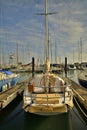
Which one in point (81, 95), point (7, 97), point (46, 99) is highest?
point (46, 99)

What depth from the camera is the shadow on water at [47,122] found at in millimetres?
13797

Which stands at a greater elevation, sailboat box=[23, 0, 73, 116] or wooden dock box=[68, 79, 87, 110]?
sailboat box=[23, 0, 73, 116]

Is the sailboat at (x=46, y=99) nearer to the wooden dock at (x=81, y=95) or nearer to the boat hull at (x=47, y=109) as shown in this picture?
the boat hull at (x=47, y=109)

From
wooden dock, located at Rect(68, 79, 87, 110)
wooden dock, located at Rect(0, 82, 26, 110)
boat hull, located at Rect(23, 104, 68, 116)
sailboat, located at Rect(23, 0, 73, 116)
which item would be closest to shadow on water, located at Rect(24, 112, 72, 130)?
sailboat, located at Rect(23, 0, 73, 116)

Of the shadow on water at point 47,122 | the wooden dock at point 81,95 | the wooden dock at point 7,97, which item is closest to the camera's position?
the shadow on water at point 47,122

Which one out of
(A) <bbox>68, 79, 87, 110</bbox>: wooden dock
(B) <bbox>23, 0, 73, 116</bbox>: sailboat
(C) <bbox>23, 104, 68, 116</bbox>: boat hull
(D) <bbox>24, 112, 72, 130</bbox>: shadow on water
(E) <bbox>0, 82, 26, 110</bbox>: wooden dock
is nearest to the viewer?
(C) <bbox>23, 104, 68, 116</bbox>: boat hull

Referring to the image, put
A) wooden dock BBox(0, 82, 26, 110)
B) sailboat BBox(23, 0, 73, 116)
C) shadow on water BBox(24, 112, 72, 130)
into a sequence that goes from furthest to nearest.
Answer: wooden dock BBox(0, 82, 26, 110) → shadow on water BBox(24, 112, 72, 130) → sailboat BBox(23, 0, 73, 116)

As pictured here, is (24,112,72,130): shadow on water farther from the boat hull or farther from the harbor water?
the boat hull

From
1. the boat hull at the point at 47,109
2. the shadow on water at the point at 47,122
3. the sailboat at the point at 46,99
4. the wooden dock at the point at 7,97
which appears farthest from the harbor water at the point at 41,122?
the boat hull at the point at 47,109

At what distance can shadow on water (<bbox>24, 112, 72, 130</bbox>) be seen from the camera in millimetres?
13797

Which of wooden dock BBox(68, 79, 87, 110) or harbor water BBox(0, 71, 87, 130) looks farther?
wooden dock BBox(68, 79, 87, 110)

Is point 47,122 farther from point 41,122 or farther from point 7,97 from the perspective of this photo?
point 7,97

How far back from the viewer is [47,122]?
572 inches

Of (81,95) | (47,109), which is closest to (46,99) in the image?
(47,109)
